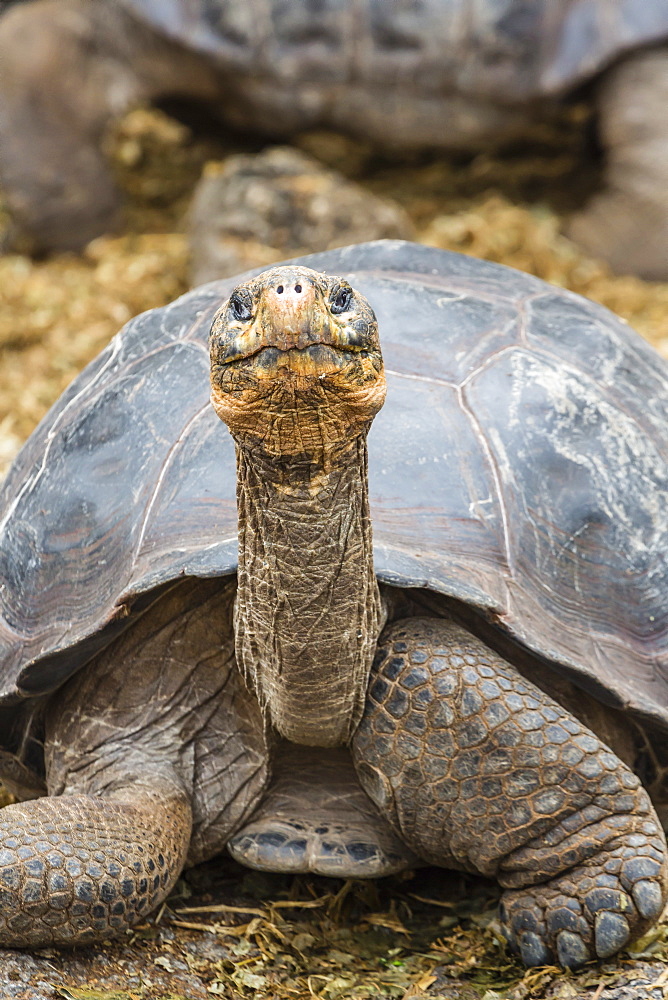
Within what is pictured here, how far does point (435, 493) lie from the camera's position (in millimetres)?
2883

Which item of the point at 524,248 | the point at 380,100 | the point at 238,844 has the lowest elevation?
the point at 238,844

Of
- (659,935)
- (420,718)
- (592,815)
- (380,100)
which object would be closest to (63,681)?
(420,718)

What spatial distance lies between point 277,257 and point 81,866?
4330 millimetres

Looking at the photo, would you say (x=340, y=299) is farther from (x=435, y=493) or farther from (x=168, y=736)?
(x=168, y=736)

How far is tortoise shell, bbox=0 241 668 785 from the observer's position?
280 centimetres

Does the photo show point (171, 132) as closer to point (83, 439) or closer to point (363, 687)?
point (83, 439)

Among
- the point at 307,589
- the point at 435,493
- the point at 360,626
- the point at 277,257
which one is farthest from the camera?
the point at 277,257

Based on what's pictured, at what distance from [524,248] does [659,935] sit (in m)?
4.90

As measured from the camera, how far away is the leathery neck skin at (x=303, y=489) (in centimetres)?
211

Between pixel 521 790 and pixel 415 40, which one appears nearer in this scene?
pixel 521 790

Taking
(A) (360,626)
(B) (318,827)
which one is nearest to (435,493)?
(A) (360,626)

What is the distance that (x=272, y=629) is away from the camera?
2.54 m

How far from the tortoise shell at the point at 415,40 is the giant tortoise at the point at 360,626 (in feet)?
14.4

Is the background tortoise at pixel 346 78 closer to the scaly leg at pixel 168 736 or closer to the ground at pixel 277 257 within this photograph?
the ground at pixel 277 257
